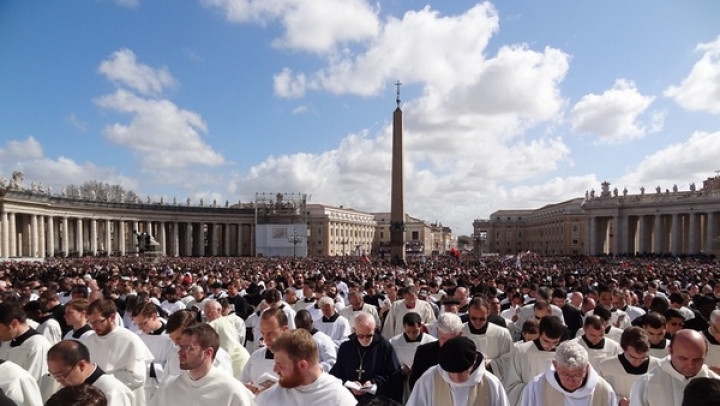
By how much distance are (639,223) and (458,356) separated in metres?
95.7

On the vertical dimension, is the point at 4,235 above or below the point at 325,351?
below

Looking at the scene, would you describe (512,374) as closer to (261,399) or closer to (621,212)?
(261,399)

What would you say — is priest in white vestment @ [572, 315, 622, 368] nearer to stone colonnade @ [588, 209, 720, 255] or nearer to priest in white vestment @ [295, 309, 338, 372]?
priest in white vestment @ [295, 309, 338, 372]

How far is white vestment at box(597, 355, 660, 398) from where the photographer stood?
220 inches

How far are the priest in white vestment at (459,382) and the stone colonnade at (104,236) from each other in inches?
2606

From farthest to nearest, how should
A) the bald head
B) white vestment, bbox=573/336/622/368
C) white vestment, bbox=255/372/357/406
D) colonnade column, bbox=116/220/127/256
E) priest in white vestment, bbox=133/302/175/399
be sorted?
colonnade column, bbox=116/220/127/256 < priest in white vestment, bbox=133/302/175/399 < white vestment, bbox=573/336/622/368 < the bald head < white vestment, bbox=255/372/357/406

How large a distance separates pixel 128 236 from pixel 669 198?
88193 mm

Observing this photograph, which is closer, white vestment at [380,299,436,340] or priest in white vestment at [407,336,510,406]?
priest in white vestment at [407,336,510,406]

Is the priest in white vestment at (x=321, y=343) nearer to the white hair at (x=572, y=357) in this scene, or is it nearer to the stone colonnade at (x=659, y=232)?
the white hair at (x=572, y=357)

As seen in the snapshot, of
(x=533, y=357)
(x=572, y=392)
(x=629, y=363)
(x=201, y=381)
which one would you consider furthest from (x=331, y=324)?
(x=572, y=392)

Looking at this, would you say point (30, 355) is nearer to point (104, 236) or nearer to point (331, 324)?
point (331, 324)

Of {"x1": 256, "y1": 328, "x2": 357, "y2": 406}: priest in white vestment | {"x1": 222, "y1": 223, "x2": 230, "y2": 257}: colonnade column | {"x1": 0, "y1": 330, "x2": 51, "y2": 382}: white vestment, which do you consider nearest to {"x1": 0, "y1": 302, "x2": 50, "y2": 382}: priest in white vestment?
{"x1": 0, "y1": 330, "x2": 51, "y2": 382}: white vestment

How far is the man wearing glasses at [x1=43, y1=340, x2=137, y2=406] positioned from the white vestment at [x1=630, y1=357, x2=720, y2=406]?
4465 millimetres

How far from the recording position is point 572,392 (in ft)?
14.8
